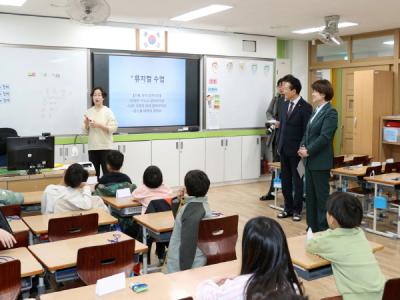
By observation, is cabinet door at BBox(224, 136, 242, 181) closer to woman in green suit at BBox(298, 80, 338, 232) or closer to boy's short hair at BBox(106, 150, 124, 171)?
woman in green suit at BBox(298, 80, 338, 232)

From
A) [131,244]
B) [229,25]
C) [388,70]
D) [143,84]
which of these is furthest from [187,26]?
[131,244]

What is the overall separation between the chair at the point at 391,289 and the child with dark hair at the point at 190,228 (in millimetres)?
1195

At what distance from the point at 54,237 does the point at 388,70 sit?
682 centimetres

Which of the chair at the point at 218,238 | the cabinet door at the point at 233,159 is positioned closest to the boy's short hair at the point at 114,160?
the chair at the point at 218,238

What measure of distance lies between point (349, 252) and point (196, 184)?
104 centimetres

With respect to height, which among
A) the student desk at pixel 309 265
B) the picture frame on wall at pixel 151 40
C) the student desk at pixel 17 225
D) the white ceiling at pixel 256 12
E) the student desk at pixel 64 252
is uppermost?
the white ceiling at pixel 256 12

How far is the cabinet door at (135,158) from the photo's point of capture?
293 inches

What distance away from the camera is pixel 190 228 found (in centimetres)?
289

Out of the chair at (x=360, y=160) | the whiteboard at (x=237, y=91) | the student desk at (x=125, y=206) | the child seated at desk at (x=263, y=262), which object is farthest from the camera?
the whiteboard at (x=237, y=91)

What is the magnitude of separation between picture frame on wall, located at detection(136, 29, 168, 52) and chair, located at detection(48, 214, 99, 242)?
4.72 metres

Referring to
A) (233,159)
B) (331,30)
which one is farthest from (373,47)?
(233,159)

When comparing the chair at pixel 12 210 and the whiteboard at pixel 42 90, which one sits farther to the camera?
the whiteboard at pixel 42 90

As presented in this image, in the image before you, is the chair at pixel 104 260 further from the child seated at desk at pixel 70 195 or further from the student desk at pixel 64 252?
the child seated at desk at pixel 70 195

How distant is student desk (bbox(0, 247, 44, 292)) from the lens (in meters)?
2.42
